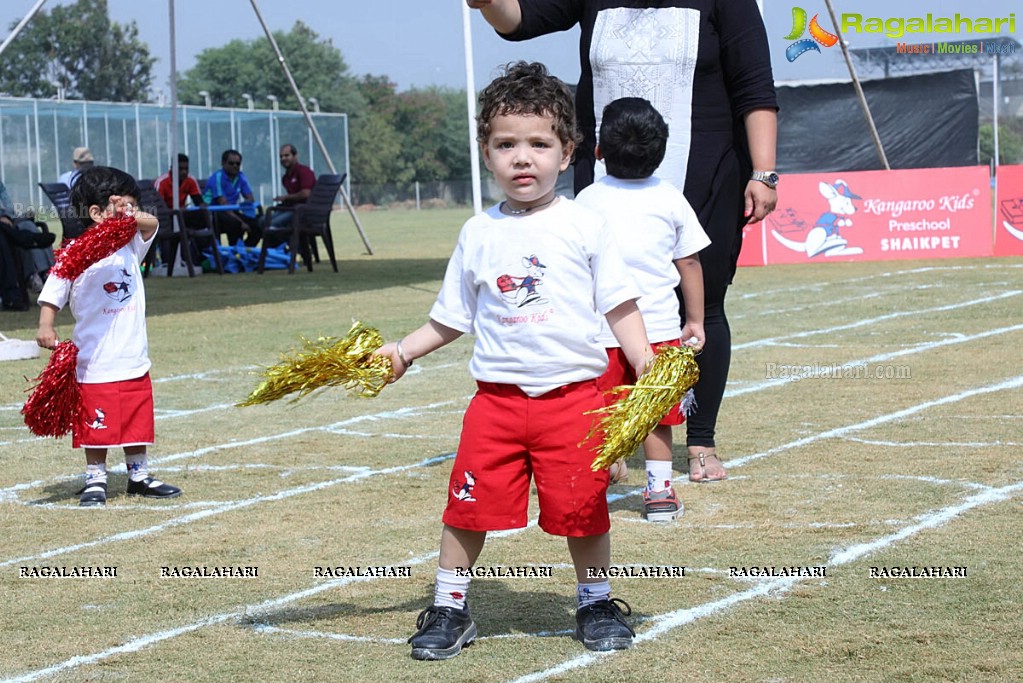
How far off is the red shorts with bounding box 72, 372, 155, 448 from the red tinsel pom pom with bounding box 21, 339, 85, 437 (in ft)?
0.14

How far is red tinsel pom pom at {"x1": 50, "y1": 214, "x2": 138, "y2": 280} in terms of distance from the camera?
646cm

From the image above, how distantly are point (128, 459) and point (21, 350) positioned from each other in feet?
18.6

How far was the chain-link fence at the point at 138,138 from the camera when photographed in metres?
42.2

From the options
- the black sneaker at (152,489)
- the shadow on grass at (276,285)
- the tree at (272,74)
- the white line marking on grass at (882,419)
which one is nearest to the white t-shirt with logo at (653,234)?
the white line marking on grass at (882,419)

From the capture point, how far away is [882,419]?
7.98m

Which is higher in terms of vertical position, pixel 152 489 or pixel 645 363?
pixel 645 363

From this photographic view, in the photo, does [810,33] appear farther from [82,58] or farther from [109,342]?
[82,58]

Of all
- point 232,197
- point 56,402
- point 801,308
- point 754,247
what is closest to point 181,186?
point 232,197

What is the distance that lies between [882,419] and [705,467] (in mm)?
1915

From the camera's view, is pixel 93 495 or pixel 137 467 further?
pixel 137 467

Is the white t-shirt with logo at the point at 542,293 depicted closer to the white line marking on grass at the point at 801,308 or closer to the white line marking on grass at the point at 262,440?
the white line marking on grass at the point at 262,440

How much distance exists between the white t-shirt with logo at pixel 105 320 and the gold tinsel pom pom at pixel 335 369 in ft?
7.90

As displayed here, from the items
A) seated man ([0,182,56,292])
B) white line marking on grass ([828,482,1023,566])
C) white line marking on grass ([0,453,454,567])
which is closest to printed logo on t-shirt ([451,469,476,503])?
white line marking on grass ([828,482,1023,566])

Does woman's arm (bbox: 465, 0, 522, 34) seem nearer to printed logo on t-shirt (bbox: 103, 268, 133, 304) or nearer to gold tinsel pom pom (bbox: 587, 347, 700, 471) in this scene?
gold tinsel pom pom (bbox: 587, 347, 700, 471)
